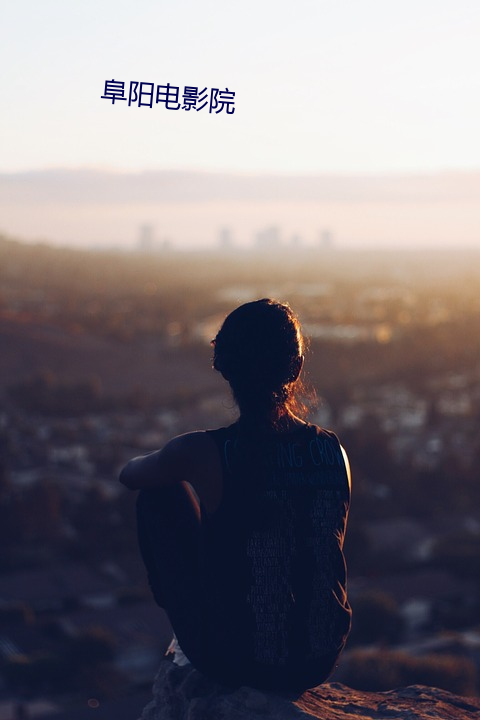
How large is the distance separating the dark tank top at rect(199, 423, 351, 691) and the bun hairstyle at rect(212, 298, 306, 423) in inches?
3.0

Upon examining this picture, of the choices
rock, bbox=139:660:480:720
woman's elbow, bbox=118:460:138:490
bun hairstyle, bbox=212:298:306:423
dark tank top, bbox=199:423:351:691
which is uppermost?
bun hairstyle, bbox=212:298:306:423

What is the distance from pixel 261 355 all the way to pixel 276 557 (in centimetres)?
47

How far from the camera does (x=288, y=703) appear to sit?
2738 millimetres

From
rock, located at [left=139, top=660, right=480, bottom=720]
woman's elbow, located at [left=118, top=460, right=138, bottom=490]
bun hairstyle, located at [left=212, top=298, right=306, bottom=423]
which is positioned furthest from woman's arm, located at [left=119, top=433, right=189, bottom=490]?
rock, located at [left=139, top=660, right=480, bottom=720]

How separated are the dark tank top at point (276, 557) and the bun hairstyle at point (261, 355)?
0.08 meters

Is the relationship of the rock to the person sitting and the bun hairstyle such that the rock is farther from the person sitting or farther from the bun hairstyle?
the bun hairstyle

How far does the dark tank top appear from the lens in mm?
2607

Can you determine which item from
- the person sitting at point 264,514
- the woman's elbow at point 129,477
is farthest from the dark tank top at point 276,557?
the woman's elbow at point 129,477

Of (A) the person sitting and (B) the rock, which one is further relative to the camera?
(B) the rock

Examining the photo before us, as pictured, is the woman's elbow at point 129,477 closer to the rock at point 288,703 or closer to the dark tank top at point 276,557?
the dark tank top at point 276,557

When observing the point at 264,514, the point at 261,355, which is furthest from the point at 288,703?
the point at 261,355

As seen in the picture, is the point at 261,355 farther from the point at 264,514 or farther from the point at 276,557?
the point at 276,557

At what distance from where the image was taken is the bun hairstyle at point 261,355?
259cm

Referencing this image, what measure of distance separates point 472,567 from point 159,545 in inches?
823
